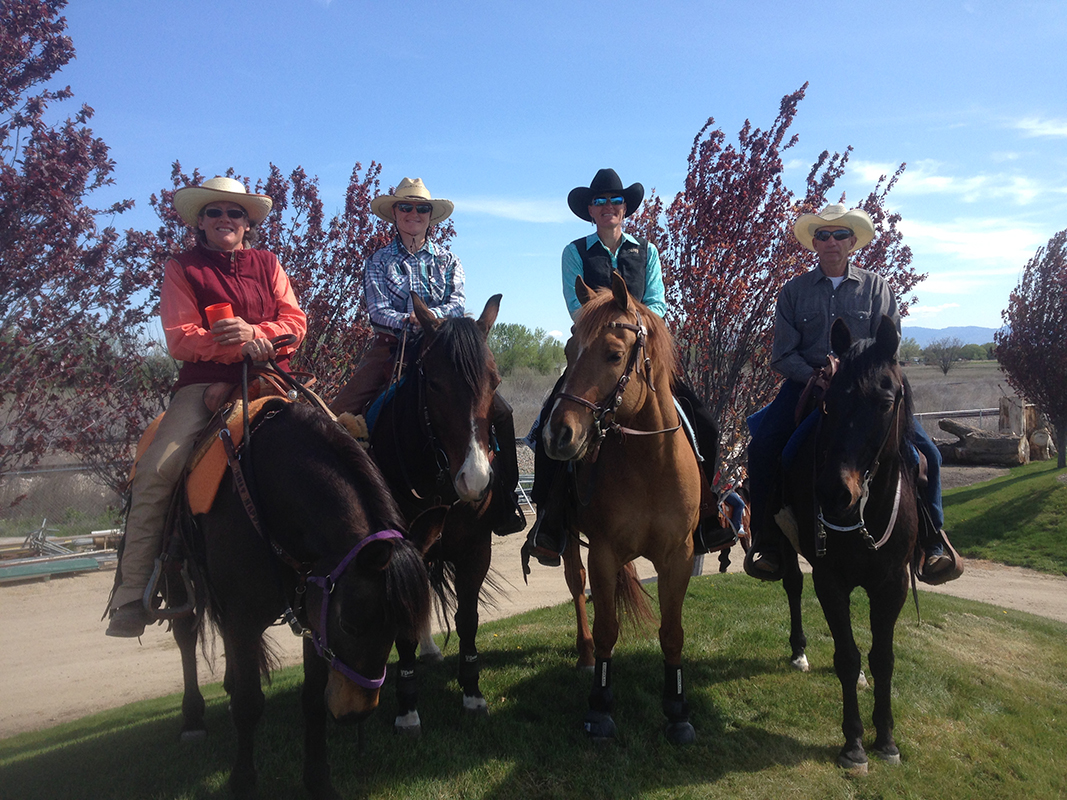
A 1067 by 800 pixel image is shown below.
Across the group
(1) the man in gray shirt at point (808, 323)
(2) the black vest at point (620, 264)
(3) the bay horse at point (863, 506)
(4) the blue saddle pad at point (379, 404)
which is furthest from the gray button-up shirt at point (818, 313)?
(4) the blue saddle pad at point (379, 404)

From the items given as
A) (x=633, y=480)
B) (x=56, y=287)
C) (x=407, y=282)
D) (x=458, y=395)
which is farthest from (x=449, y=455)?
(x=56, y=287)

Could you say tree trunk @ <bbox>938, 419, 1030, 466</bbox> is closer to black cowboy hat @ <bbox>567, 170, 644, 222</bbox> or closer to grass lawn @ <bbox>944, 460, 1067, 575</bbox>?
grass lawn @ <bbox>944, 460, 1067, 575</bbox>

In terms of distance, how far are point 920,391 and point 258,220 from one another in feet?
144

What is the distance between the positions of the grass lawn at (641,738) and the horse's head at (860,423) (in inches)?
63.0

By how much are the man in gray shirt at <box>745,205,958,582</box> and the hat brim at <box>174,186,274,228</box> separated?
4.02 metres

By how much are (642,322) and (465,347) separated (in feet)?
3.71

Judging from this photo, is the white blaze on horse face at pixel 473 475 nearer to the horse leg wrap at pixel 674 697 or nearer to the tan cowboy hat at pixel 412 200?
the horse leg wrap at pixel 674 697

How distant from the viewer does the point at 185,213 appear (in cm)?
466

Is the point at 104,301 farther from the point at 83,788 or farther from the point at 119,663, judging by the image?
the point at 83,788

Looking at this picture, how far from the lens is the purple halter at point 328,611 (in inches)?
112

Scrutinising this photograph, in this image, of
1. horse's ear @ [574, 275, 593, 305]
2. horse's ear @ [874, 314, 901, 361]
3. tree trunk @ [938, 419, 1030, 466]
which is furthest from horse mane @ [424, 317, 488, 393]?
tree trunk @ [938, 419, 1030, 466]

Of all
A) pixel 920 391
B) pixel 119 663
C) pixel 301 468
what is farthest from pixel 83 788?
pixel 920 391

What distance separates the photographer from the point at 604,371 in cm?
397

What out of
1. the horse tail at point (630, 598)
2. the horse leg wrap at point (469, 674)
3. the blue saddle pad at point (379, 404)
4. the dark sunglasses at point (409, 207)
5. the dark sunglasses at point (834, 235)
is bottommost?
the horse leg wrap at point (469, 674)
